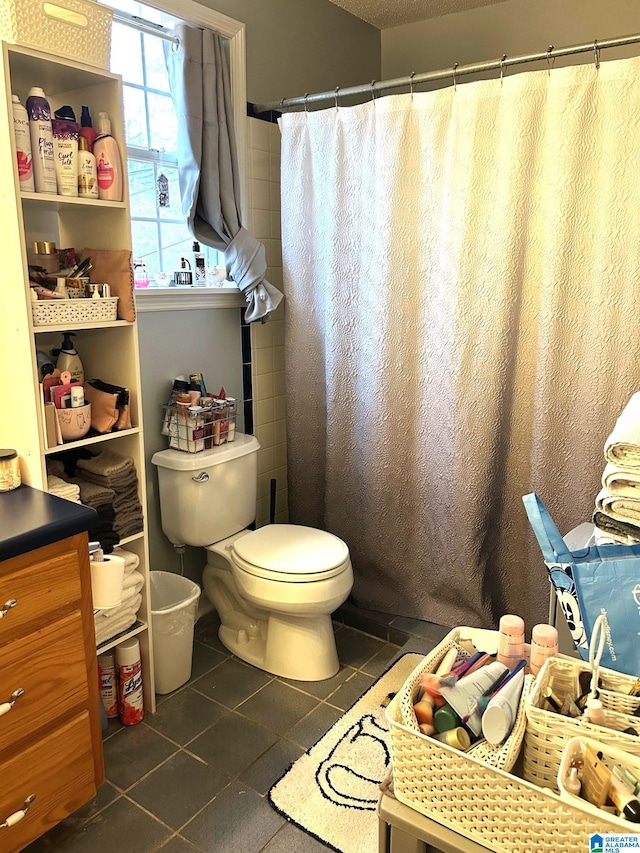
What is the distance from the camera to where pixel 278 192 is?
268 cm

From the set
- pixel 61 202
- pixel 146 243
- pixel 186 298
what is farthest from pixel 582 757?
pixel 146 243

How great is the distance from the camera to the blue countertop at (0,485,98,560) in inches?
52.9

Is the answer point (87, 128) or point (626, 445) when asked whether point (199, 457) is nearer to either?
point (87, 128)

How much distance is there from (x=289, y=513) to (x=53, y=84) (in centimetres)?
179

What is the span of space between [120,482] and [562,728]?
1.31m

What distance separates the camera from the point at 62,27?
1546 mm

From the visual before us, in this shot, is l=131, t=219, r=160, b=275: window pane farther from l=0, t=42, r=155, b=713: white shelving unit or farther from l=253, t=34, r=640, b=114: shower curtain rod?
l=253, t=34, r=640, b=114: shower curtain rod

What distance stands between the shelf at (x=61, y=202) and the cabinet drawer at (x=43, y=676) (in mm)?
967

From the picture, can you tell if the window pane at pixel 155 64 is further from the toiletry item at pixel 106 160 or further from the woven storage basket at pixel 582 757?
the woven storage basket at pixel 582 757

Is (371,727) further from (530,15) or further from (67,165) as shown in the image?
(530,15)

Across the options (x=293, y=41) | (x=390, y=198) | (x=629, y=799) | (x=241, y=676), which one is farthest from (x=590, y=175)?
(x=241, y=676)

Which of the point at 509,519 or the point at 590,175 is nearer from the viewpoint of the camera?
the point at 590,175
